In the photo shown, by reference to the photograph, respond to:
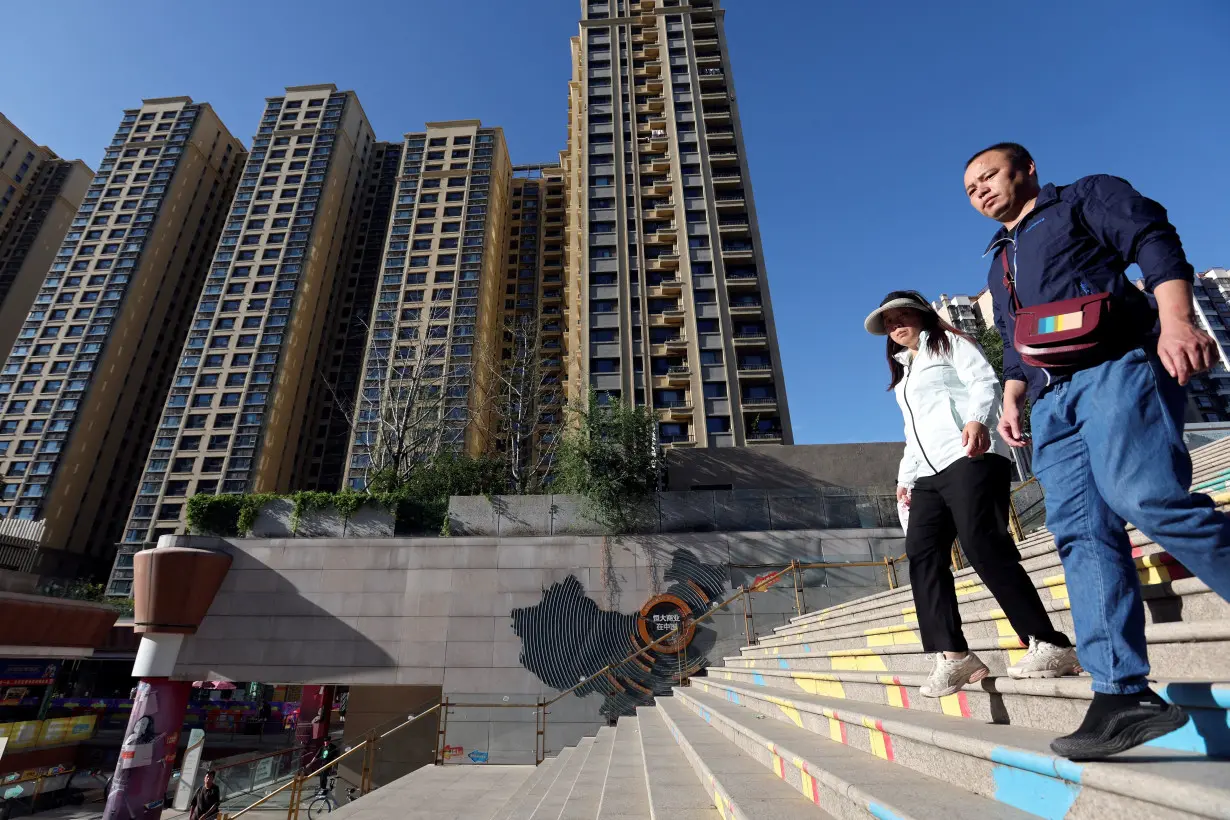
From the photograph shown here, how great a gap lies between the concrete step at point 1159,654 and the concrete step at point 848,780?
0.68 meters

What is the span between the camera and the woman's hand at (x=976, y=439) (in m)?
2.30

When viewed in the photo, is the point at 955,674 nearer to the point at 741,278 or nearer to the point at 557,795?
the point at 557,795

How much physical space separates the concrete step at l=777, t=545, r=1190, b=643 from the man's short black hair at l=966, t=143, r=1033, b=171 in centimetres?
154

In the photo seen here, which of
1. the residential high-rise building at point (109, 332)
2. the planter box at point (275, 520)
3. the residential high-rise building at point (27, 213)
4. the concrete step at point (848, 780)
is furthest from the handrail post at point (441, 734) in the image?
the residential high-rise building at point (27, 213)

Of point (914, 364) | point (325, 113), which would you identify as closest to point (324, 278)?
point (325, 113)

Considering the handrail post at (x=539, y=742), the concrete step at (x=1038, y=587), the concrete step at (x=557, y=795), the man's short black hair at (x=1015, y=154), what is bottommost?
the handrail post at (x=539, y=742)

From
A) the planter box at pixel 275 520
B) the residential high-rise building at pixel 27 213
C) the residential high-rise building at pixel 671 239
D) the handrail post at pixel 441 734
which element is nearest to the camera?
the handrail post at pixel 441 734

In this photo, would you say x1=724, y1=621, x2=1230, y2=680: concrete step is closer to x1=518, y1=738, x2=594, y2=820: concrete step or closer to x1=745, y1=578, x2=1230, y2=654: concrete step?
x1=745, y1=578, x2=1230, y2=654: concrete step

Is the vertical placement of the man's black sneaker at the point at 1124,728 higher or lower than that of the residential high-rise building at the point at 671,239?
lower

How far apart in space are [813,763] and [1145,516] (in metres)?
1.57

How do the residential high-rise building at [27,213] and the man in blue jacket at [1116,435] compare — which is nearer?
the man in blue jacket at [1116,435]

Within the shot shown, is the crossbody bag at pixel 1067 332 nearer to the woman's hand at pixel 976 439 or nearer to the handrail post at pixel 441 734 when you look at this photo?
the woman's hand at pixel 976 439

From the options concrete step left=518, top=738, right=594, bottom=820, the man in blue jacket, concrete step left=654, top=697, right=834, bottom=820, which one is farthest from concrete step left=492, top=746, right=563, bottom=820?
the man in blue jacket

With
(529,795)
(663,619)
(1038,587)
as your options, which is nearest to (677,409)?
(663,619)
